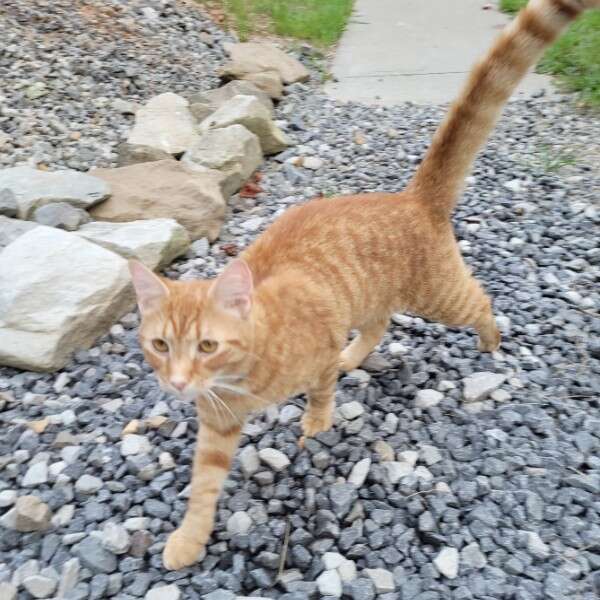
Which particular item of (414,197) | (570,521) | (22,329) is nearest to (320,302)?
(414,197)

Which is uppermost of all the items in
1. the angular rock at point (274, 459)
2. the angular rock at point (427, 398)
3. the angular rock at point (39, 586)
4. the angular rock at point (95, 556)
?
the angular rock at point (427, 398)

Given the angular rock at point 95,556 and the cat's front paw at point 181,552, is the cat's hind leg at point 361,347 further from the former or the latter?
the angular rock at point 95,556

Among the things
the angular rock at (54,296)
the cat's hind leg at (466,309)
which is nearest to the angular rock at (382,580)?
the cat's hind leg at (466,309)

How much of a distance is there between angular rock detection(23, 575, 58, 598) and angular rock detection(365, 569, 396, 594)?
1057 mm

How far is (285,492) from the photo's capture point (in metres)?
2.62

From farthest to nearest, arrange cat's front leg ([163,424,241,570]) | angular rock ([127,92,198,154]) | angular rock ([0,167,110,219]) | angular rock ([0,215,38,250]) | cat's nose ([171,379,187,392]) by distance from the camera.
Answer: angular rock ([127,92,198,154]) → angular rock ([0,167,110,219]) → angular rock ([0,215,38,250]) → cat's front leg ([163,424,241,570]) → cat's nose ([171,379,187,392])

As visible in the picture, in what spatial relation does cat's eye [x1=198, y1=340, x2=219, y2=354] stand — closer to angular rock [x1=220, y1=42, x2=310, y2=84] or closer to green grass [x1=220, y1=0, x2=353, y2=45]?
angular rock [x1=220, y1=42, x2=310, y2=84]

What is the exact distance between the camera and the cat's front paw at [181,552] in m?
2.32

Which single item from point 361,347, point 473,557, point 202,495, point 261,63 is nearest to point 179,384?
point 202,495

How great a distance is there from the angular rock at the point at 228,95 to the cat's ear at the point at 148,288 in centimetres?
384

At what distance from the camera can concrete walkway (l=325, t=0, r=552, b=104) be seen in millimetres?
6469

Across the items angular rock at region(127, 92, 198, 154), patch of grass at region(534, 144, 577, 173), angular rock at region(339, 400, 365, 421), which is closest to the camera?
angular rock at region(339, 400, 365, 421)

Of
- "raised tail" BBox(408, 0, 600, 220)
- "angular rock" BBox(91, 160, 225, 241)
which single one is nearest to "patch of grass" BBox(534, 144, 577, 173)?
"raised tail" BBox(408, 0, 600, 220)

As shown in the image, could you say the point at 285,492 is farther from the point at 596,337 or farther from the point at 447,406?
the point at 596,337
